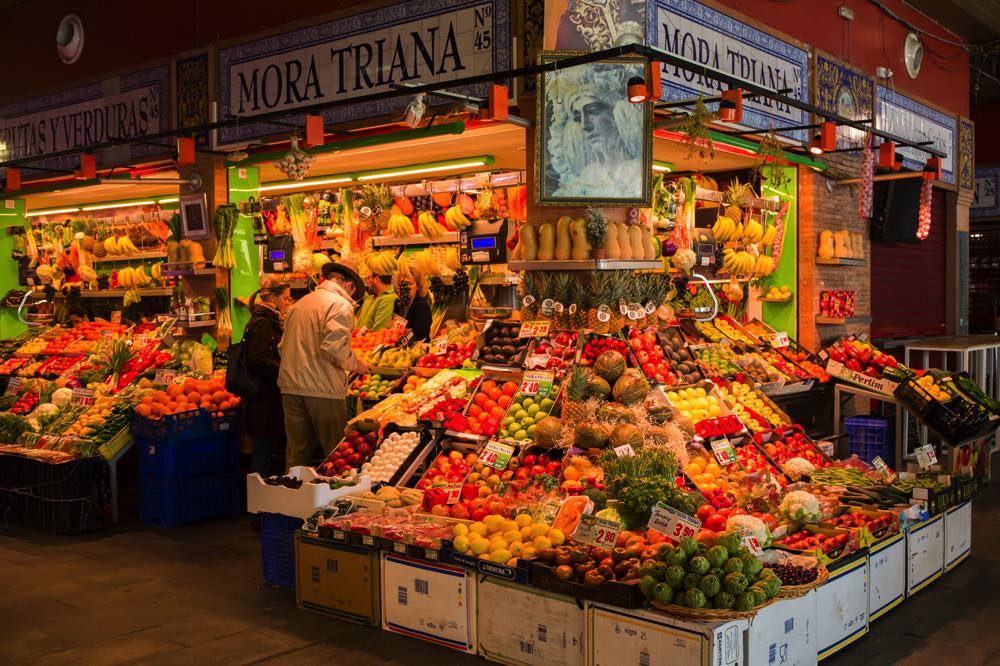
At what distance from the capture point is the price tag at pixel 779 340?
9367 mm

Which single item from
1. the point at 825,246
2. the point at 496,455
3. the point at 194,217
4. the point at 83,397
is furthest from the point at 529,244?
the point at 825,246

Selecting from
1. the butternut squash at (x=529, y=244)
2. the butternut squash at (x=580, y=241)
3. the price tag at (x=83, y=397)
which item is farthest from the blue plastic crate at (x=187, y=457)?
the butternut squash at (x=580, y=241)

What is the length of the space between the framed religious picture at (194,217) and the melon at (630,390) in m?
4.85

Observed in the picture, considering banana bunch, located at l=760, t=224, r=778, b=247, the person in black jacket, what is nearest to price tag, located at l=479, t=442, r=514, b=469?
the person in black jacket

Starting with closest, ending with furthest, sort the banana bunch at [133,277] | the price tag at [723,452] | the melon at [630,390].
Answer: the price tag at [723,452] → the melon at [630,390] → the banana bunch at [133,277]

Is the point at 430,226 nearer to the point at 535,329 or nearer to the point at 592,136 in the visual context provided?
the point at 535,329

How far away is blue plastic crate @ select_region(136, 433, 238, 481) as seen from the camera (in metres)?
7.43

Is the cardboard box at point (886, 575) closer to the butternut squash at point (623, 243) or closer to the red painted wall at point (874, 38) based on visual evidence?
the butternut squash at point (623, 243)

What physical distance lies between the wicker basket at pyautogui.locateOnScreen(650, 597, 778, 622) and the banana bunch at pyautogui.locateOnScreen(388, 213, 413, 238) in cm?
593

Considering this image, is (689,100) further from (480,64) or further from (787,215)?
(787,215)

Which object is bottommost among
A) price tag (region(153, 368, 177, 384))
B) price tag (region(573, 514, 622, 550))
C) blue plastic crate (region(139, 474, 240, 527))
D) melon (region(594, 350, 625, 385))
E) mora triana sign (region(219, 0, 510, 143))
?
blue plastic crate (region(139, 474, 240, 527))

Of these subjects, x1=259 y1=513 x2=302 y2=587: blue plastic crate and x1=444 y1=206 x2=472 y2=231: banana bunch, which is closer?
x1=259 y1=513 x2=302 y2=587: blue plastic crate

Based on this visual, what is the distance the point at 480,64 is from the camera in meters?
7.22

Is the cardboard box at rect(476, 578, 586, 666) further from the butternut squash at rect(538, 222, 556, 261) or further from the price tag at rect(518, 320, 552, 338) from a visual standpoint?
the butternut squash at rect(538, 222, 556, 261)
